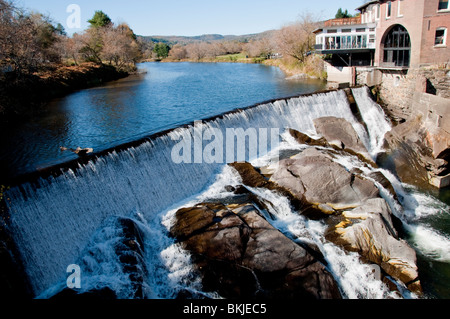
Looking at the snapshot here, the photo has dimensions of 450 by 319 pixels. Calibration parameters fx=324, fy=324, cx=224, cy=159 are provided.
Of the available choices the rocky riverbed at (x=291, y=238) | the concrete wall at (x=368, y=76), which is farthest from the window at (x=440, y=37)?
the rocky riverbed at (x=291, y=238)

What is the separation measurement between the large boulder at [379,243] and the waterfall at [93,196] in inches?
214

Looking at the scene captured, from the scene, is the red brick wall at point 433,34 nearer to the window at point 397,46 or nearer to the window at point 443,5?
the window at point 443,5

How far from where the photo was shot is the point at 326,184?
11.4 meters

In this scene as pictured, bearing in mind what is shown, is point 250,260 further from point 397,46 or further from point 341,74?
point 341,74

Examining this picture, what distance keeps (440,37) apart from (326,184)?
1394 cm

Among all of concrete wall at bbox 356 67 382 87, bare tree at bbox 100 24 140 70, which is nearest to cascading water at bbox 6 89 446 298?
concrete wall at bbox 356 67 382 87

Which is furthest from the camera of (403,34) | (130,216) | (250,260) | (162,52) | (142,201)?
(162,52)

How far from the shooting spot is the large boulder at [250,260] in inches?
289

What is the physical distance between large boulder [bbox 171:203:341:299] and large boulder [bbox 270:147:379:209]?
3.05m

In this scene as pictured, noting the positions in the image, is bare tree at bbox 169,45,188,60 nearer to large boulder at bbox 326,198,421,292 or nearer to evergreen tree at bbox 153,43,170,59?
evergreen tree at bbox 153,43,170,59

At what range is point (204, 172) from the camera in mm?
13133

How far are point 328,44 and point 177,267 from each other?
27.4 m

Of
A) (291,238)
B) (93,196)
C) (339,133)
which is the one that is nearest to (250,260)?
(291,238)
